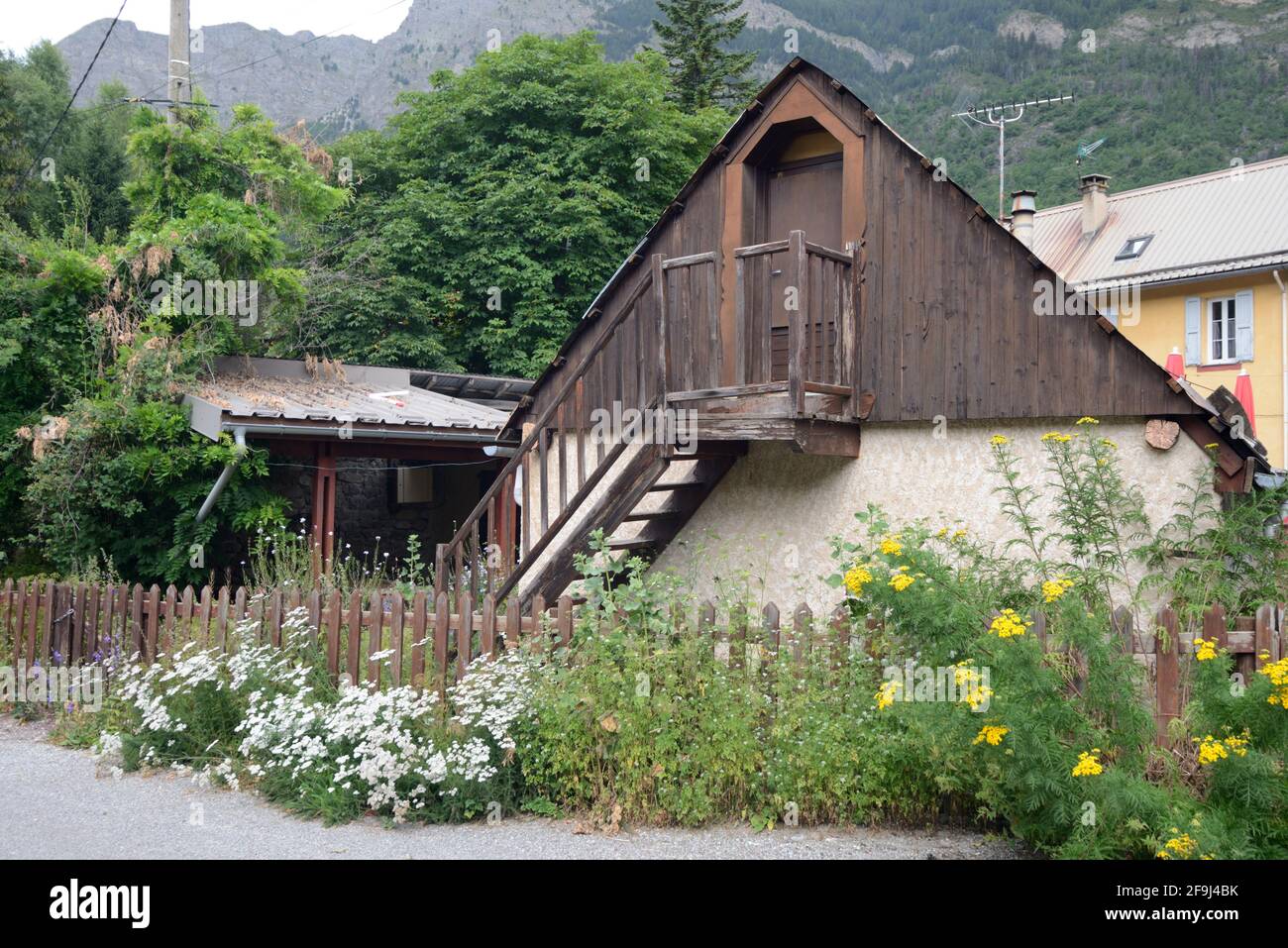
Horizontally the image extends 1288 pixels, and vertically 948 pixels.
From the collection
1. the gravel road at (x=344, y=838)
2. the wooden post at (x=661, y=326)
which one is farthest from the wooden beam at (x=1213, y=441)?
the wooden post at (x=661, y=326)

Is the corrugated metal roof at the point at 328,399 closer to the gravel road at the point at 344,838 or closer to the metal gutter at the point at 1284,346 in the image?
the gravel road at the point at 344,838

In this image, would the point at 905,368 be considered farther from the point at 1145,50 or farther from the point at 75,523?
the point at 1145,50

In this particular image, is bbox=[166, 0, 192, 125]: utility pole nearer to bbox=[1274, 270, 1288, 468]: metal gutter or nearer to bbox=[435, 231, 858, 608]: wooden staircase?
bbox=[435, 231, 858, 608]: wooden staircase

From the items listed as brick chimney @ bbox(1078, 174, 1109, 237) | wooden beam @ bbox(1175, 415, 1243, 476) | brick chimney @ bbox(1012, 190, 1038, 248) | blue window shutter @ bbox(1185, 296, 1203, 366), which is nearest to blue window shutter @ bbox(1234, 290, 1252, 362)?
blue window shutter @ bbox(1185, 296, 1203, 366)

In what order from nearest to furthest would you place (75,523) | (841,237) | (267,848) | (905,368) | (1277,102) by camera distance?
(267,848)
(905,368)
(841,237)
(75,523)
(1277,102)

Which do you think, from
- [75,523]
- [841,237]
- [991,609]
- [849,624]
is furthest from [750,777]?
[75,523]

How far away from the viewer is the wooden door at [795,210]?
8.72 metres

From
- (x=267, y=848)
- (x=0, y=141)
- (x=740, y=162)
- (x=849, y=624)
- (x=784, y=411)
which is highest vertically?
(x=0, y=141)

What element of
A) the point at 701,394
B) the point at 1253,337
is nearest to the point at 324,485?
the point at 701,394

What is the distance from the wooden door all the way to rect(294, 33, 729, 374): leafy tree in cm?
1291

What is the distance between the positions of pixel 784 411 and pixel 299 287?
A: 9.74 m

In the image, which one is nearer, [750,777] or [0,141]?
[750,777]

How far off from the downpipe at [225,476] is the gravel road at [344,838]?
5.02 meters

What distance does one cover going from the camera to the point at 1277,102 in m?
39.1
